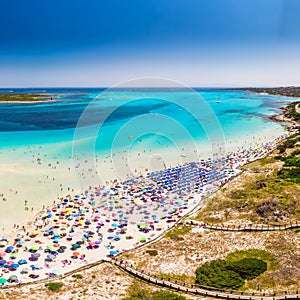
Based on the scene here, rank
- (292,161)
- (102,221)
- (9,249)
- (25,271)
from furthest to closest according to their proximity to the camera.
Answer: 1. (292,161)
2. (102,221)
3. (9,249)
4. (25,271)

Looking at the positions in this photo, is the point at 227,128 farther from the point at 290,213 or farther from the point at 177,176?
the point at 290,213

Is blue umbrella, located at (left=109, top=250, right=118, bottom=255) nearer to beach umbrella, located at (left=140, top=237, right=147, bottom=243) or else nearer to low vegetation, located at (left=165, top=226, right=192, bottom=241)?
beach umbrella, located at (left=140, top=237, right=147, bottom=243)

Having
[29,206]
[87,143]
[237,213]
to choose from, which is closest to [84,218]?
[29,206]

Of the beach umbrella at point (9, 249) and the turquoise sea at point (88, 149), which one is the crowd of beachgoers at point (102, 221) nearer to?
the beach umbrella at point (9, 249)

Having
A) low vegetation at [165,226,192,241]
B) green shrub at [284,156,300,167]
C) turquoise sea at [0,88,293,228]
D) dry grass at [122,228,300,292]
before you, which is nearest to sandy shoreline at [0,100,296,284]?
turquoise sea at [0,88,293,228]

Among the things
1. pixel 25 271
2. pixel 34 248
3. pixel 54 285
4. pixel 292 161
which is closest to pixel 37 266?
pixel 25 271

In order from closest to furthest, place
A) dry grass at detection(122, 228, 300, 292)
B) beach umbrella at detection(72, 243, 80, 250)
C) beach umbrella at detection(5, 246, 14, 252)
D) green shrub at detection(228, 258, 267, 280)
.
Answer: dry grass at detection(122, 228, 300, 292) → green shrub at detection(228, 258, 267, 280) → beach umbrella at detection(5, 246, 14, 252) → beach umbrella at detection(72, 243, 80, 250)

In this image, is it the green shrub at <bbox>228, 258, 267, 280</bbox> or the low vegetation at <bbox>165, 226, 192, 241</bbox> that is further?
the low vegetation at <bbox>165, 226, 192, 241</bbox>

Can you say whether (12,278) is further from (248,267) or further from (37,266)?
(248,267)
